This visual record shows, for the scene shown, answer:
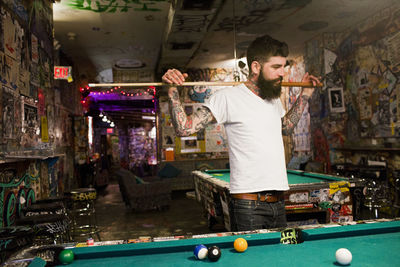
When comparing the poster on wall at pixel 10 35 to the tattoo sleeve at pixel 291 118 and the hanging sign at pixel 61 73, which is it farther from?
the tattoo sleeve at pixel 291 118

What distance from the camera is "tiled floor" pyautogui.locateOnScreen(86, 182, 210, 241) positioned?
4.82m

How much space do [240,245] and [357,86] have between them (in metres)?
5.36

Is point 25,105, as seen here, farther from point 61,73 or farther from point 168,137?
point 168,137

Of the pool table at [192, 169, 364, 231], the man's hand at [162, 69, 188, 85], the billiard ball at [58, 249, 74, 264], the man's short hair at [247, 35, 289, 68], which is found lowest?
the pool table at [192, 169, 364, 231]

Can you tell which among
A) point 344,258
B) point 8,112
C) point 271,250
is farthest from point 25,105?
point 344,258

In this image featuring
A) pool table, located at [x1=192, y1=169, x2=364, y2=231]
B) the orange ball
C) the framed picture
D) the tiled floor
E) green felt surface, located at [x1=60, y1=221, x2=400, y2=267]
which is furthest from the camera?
the framed picture

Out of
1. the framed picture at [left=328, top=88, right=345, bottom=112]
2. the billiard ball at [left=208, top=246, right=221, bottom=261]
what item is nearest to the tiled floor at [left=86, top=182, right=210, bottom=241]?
the framed picture at [left=328, top=88, right=345, bottom=112]

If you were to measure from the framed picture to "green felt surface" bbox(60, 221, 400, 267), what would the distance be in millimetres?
4943

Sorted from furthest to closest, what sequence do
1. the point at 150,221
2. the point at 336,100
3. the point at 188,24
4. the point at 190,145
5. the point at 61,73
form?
the point at 190,145 → the point at 336,100 → the point at 150,221 → the point at 188,24 → the point at 61,73

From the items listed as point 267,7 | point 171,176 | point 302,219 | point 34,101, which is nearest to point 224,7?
point 267,7

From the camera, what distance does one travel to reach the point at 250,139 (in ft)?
6.63

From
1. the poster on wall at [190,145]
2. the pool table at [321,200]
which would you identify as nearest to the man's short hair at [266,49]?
the pool table at [321,200]

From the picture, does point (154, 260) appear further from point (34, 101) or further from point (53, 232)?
point (34, 101)

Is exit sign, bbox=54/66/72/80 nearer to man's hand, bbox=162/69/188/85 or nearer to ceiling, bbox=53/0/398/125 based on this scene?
ceiling, bbox=53/0/398/125
